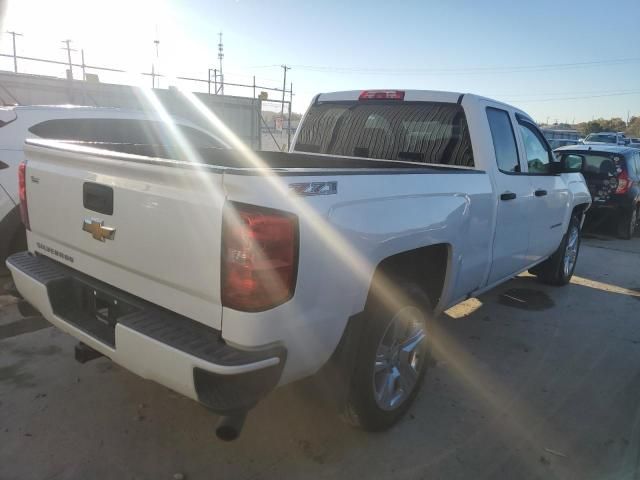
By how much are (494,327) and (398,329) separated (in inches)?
83.8

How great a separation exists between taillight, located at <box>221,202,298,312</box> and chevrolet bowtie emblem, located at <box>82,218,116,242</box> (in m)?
0.73

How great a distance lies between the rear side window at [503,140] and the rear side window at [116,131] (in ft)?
9.31

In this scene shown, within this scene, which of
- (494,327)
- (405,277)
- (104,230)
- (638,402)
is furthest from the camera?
(494,327)

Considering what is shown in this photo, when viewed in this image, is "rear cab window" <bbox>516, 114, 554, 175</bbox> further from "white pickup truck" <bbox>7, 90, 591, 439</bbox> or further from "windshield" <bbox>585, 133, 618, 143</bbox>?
"windshield" <bbox>585, 133, 618, 143</bbox>

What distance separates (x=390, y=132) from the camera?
4133 millimetres

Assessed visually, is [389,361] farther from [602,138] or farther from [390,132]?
[602,138]

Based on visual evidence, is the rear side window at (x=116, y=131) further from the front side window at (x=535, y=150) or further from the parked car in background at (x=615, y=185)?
the parked car in background at (x=615, y=185)

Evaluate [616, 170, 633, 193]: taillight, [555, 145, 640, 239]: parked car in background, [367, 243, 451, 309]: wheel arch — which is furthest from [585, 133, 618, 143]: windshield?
[367, 243, 451, 309]: wheel arch

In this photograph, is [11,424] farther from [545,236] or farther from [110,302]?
[545,236]

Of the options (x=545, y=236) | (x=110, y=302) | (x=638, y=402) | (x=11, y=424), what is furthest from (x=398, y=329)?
(x=545, y=236)

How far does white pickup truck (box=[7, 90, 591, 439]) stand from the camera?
191 centimetres

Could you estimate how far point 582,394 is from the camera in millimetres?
3406

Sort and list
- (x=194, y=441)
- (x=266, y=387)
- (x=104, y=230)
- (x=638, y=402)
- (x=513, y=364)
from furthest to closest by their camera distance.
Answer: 1. (x=513, y=364)
2. (x=638, y=402)
3. (x=194, y=441)
4. (x=104, y=230)
5. (x=266, y=387)

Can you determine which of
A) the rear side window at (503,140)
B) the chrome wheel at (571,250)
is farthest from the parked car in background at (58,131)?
the chrome wheel at (571,250)
